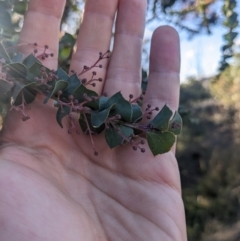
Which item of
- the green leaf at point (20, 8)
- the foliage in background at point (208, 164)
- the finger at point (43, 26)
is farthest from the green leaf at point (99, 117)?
the foliage in background at point (208, 164)

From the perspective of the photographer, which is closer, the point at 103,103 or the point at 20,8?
the point at 103,103

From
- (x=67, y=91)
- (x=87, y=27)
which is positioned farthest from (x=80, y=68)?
(x=67, y=91)

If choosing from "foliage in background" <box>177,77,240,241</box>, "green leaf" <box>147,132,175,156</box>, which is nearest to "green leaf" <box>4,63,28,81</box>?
"green leaf" <box>147,132,175,156</box>

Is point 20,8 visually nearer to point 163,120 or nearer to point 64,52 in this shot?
point 64,52

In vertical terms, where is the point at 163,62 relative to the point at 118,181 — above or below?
above

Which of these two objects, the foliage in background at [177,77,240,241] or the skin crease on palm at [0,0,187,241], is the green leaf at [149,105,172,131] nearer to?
the skin crease on palm at [0,0,187,241]

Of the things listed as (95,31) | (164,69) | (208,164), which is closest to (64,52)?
(95,31)

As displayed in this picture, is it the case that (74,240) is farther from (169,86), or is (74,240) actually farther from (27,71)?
(169,86)
